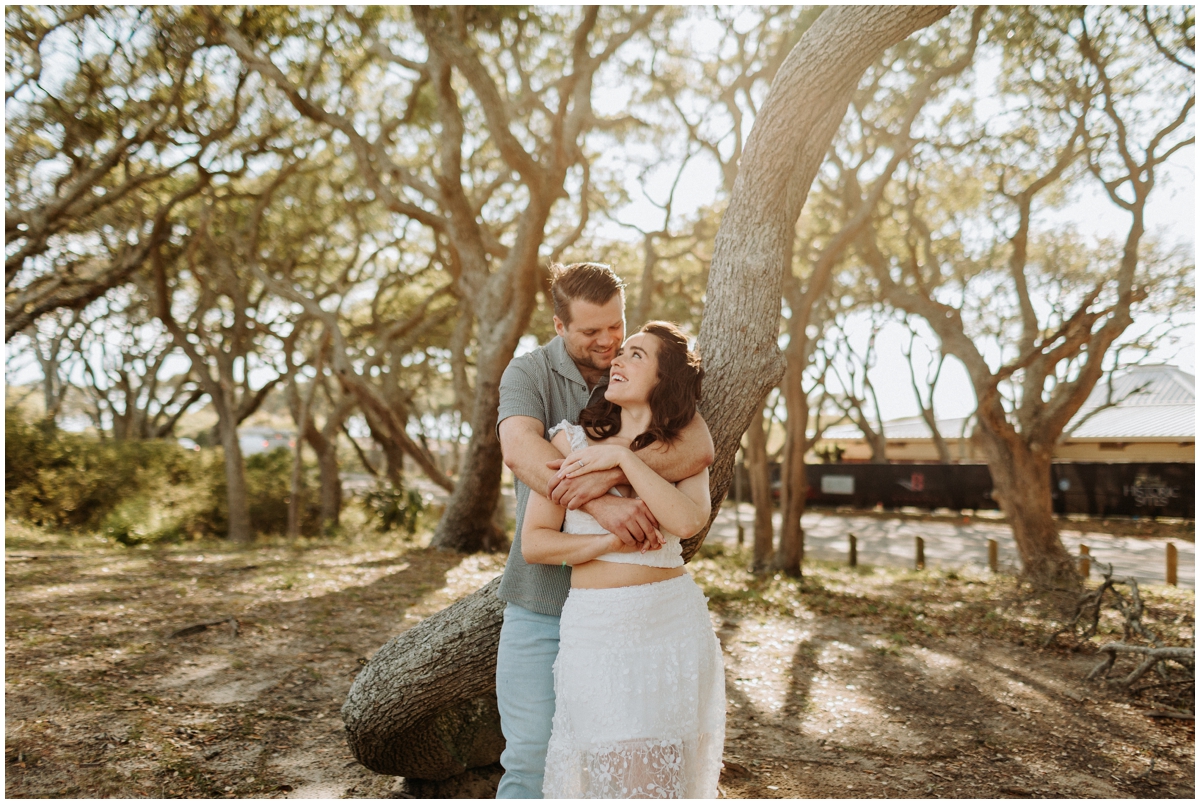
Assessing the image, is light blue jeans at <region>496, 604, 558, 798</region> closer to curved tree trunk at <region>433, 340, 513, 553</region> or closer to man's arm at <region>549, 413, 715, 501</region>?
man's arm at <region>549, 413, 715, 501</region>

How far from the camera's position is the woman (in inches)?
86.6

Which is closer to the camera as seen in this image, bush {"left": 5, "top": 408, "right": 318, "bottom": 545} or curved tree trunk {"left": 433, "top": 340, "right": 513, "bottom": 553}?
curved tree trunk {"left": 433, "top": 340, "right": 513, "bottom": 553}

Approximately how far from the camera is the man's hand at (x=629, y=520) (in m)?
2.24

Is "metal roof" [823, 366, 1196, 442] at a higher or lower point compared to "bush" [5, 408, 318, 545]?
higher

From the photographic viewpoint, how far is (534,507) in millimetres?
2402

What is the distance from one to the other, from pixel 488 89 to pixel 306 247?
32.5 feet

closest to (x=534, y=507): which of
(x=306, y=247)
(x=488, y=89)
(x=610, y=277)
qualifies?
(x=610, y=277)

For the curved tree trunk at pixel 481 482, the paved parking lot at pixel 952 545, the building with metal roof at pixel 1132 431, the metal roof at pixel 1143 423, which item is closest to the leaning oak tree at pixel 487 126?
the curved tree trunk at pixel 481 482

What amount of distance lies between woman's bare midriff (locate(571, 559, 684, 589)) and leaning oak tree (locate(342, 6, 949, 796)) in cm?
58

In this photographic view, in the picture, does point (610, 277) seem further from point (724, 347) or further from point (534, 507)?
point (534, 507)

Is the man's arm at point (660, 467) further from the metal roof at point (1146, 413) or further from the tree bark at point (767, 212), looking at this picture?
the metal roof at point (1146, 413)

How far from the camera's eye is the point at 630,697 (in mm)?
2189

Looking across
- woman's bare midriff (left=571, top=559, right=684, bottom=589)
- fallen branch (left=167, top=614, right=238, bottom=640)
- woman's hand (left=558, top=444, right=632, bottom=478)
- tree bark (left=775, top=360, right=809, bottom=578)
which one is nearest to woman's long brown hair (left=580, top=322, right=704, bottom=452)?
woman's hand (left=558, top=444, right=632, bottom=478)

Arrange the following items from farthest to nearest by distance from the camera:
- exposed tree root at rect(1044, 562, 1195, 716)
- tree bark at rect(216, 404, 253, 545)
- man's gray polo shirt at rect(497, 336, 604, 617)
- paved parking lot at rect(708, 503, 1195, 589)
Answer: paved parking lot at rect(708, 503, 1195, 589) < tree bark at rect(216, 404, 253, 545) < exposed tree root at rect(1044, 562, 1195, 716) < man's gray polo shirt at rect(497, 336, 604, 617)
